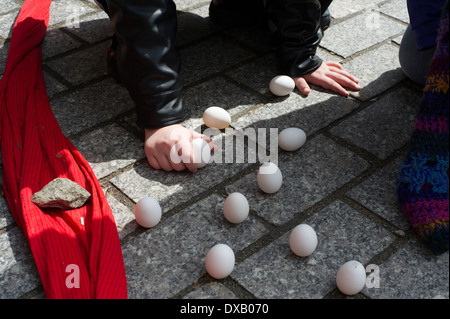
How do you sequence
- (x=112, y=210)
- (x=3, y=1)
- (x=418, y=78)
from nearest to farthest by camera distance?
(x=112, y=210)
(x=418, y=78)
(x=3, y=1)

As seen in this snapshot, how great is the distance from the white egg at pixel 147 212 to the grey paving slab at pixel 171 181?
82mm

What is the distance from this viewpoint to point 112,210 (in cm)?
162

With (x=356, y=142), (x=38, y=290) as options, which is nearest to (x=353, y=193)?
(x=356, y=142)

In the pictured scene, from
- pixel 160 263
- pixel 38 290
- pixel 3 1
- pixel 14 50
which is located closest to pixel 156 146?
pixel 160 263

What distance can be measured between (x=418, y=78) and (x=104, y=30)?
1.27 m

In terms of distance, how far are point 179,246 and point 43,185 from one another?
46 centimetres

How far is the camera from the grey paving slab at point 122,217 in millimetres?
1561

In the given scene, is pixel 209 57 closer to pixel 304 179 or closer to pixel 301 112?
pixel 301 112

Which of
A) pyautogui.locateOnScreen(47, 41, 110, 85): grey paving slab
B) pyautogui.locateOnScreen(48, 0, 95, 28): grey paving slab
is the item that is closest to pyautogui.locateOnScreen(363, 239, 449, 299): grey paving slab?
pyautogui.locateOnScreen(47, 41, 110, 85): grey paving slab

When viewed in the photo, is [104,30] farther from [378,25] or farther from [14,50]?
[378,25]

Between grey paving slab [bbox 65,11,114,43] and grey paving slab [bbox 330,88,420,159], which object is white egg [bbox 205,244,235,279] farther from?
grey paving slab [bbox 65,11,114,43]

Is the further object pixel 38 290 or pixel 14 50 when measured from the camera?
Result: pixel 14 50

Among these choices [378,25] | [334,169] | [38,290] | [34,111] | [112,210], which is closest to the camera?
[38,290]

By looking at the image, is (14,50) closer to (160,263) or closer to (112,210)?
(112,210)
